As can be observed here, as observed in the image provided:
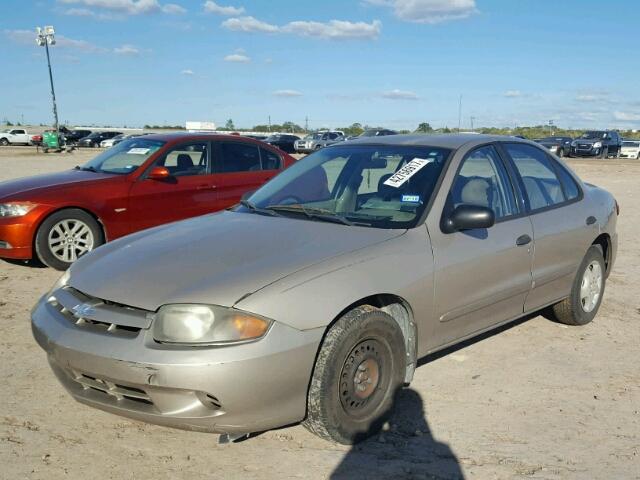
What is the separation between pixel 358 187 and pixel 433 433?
166 cm

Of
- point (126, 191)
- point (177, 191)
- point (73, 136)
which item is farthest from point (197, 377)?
point (73, 136)

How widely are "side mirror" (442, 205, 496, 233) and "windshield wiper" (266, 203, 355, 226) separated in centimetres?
58

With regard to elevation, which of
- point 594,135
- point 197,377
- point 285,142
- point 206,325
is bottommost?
point 285,142

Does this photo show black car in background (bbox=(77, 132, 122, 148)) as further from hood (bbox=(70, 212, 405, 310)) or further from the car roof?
hood (bbox=(70, 212, 405, 310))

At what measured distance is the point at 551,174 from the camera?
4.97 m

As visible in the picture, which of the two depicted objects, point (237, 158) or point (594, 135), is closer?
point (237, 158)

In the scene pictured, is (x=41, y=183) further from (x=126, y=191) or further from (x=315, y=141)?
(x=315, y=141)

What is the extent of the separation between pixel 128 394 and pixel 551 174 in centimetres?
358

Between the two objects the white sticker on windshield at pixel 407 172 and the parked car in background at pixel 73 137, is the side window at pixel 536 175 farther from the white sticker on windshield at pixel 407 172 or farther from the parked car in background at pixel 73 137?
the parked car in background at pixel 73 137

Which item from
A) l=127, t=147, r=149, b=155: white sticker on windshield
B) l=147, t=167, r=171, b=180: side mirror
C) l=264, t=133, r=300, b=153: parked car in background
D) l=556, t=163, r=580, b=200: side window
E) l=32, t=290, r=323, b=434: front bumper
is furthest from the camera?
l=264, t=133, r=300, b=153: parked car in background

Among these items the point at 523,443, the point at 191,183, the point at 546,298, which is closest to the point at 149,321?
the point at 523,443

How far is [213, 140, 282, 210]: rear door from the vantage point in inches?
311

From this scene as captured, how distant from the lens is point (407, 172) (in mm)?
4086

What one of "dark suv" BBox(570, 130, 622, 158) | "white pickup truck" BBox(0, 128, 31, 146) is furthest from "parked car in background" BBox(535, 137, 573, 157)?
"white pickup truck" BBox(0, 128, 31, 146)
